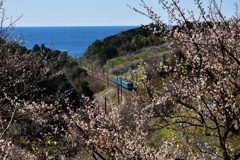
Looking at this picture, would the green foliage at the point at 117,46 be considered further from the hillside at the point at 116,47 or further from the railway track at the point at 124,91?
the railway track at the point at 124,91

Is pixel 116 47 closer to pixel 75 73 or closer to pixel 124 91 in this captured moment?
pixel 75 73

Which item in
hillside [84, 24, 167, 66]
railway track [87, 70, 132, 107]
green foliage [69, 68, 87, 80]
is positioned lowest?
railway track [87, 70, 132, 107]

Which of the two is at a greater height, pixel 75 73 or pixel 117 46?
pixel 117 46

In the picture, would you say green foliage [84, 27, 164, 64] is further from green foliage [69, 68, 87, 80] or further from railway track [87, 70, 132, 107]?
green foliage [69, 68, 87, 80]

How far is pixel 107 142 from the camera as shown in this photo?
539 centimetres

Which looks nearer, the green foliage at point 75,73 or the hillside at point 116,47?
the green foliage at point 75,73

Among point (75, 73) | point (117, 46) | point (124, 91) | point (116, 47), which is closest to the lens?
point (124, 91)

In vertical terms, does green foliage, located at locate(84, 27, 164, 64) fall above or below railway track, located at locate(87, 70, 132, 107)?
above

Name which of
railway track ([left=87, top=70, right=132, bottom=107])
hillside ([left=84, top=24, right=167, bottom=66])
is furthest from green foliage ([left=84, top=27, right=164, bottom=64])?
railway track ([left=87, top=70, right=132, bottom=107])

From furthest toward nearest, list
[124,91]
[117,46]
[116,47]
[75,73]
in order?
[117,46], [116,47], [75,73], [124,91]

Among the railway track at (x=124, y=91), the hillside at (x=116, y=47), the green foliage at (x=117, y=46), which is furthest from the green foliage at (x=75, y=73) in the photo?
the green foliage at (x=117, y=46)

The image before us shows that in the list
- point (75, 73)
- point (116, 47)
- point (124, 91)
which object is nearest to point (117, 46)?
point (116, 47)

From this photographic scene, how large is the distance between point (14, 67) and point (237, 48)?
4706mm

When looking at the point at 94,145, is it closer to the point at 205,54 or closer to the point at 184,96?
the point at 184,96
